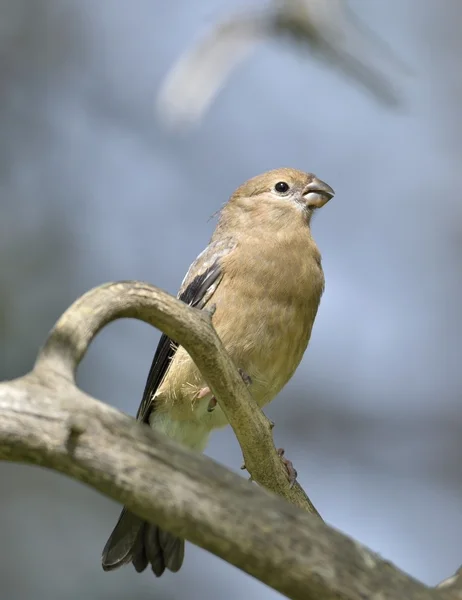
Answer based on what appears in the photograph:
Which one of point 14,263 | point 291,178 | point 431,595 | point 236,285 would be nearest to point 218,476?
point 431,595

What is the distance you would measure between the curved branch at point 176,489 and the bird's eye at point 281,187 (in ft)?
11.9

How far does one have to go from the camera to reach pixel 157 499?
110 inches

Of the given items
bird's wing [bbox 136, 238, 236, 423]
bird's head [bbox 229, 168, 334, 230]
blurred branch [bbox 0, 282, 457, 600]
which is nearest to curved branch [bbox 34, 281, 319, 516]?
blurred branch [bbox 0, 282, 457, 600]

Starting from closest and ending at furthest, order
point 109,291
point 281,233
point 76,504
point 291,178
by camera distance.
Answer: point 109,291, point 281,233, point 291,178, point 76,504

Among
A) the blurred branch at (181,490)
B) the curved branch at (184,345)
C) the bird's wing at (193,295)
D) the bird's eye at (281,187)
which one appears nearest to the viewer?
the blurred branch at (181,490)

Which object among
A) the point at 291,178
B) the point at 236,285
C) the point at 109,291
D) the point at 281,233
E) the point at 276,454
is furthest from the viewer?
the point at 291,178

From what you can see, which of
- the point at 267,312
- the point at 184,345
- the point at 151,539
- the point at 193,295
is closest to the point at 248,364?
the point at 267,312

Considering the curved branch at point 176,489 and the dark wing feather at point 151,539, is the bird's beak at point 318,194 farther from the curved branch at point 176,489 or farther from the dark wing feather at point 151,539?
the curved branch at point 176,489

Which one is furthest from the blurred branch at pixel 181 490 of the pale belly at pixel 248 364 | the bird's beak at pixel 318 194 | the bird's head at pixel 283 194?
the bird's beak at pixel 318 194

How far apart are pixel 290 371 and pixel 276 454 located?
1130 mm

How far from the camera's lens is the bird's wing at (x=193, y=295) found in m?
5.59

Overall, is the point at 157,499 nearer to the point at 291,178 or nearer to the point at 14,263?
the point at 291,178

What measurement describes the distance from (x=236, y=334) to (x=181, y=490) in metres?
2.52

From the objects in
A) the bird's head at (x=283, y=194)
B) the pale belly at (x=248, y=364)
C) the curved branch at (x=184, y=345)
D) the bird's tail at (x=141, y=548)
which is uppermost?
the bird's head at (x=283, y=194)
